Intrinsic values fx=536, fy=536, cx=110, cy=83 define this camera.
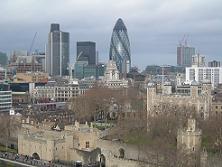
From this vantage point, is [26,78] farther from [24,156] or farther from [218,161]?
[218,161]

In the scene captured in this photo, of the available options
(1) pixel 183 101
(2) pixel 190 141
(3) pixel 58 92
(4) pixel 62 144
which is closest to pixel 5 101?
(3) pixel 58 92

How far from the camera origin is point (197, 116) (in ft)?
189

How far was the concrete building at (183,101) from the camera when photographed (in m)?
62.4

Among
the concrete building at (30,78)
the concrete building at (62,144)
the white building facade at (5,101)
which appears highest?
the concrete building at (30,78)

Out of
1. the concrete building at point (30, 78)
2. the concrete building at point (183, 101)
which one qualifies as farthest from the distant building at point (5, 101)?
the concrete building at point (183, 101)

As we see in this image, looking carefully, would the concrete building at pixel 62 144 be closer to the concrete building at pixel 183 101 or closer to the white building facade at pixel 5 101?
the concrete building at pixel 183 101

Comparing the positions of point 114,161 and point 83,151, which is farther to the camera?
point 83,151

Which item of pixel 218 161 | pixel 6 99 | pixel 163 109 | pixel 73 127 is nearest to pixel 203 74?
pixel 6 99

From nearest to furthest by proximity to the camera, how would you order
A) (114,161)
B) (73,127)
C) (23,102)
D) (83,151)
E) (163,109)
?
(114,161) → (83,151) → (73,127) → (163,109) → (23,102)

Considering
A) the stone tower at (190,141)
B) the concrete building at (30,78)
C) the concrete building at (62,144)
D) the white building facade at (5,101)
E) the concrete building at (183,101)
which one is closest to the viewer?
the stone tower at (190,141)

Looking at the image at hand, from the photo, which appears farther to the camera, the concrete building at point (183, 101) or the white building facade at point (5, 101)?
the white building facade at point (5, 101)

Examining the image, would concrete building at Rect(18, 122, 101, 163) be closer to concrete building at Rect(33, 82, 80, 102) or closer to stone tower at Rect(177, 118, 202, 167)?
stone tower at Rect(177, 118, 202, 167)

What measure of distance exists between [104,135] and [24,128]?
9246 mm

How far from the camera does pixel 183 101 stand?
65062 mm
